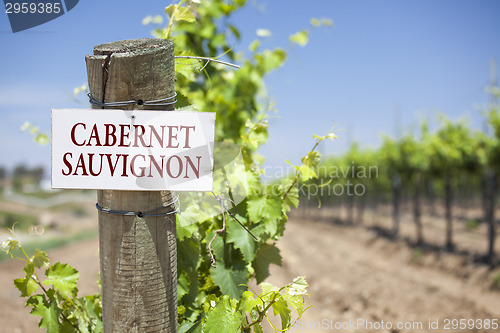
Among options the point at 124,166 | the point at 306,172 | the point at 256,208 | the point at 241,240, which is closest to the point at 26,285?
the point at 124,166

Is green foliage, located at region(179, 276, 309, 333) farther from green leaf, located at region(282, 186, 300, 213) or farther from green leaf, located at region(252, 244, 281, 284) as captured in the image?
green leaf, located at region(282, 186, 300, 213)

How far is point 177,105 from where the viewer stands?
6.14 ft

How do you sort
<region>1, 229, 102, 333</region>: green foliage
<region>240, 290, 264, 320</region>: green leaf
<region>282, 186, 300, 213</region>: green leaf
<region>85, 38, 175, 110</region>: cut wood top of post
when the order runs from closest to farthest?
<region>85, 38, 175, 110</region>: cut wood top of post
<region>240, 290, 264, 320</region>: green leaf
<region>1, 229, 102, 333</region>: green foliage
<region>282, 186, 300, 213</region>: green leaf

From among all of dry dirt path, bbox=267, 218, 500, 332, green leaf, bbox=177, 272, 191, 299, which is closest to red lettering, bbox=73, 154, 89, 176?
green leaf, bbox=177, 272, 191, 299

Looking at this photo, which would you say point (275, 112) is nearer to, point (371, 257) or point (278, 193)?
point (278, 193)

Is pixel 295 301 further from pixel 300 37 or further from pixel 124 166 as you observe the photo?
pixel 300 37

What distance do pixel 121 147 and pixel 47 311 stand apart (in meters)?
0.91

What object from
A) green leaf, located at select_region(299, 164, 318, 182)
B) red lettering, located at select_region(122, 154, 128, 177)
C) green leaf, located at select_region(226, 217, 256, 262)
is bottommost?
green leaf, located at select_region(226, 217, 256, 262)

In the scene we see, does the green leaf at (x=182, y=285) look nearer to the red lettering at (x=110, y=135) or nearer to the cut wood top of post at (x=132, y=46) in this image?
the red lettering at (x=110, y=135)

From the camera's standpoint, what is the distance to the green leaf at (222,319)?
153 cm

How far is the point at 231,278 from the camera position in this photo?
1.85 metres

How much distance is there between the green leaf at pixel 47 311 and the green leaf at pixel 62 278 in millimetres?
57

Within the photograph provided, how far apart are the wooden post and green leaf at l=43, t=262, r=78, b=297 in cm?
42

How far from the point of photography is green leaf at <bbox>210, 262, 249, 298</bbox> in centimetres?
180
